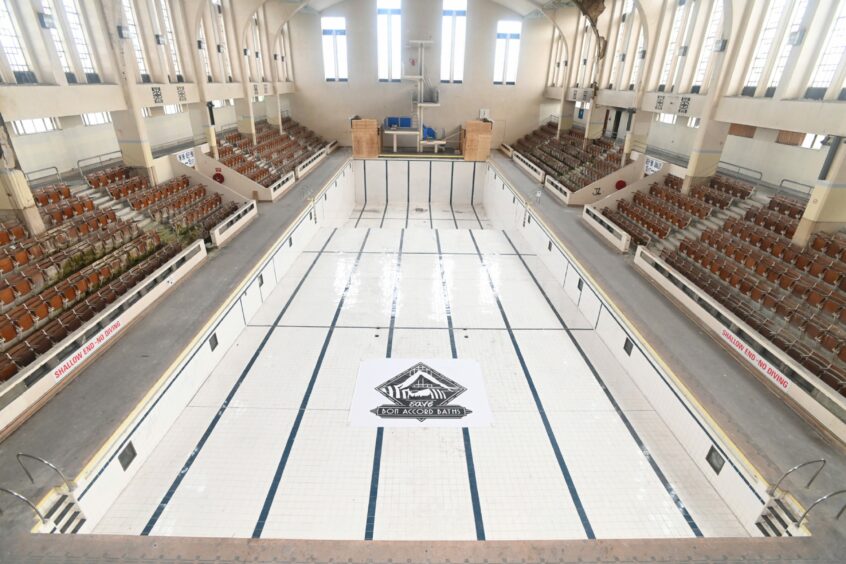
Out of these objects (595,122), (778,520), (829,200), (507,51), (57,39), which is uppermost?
(507,51)

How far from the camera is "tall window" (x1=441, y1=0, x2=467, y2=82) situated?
2264 centimetres

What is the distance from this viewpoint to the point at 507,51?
23.7 m

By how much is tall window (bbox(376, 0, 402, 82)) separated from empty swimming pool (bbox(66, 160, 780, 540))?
17.4 meters

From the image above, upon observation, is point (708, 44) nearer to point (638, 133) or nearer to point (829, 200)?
point (638, 133)

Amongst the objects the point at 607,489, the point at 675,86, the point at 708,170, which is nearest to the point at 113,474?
the point at 607,489

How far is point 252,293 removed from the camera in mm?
9219

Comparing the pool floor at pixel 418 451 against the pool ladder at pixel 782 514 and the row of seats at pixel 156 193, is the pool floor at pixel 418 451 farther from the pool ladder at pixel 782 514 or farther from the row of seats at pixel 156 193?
the row of seats at pixel 156 193

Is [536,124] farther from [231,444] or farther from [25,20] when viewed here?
[231,444]

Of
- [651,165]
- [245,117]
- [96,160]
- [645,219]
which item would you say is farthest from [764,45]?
[96,160]

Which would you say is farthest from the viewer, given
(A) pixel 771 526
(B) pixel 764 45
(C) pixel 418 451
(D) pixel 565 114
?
(D) pixel 565 114

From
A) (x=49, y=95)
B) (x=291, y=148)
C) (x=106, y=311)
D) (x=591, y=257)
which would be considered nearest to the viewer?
(x=106, y=311)

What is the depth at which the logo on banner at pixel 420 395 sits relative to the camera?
6496mm

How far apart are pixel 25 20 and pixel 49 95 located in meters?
1.73

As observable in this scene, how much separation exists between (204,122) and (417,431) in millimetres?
14361
